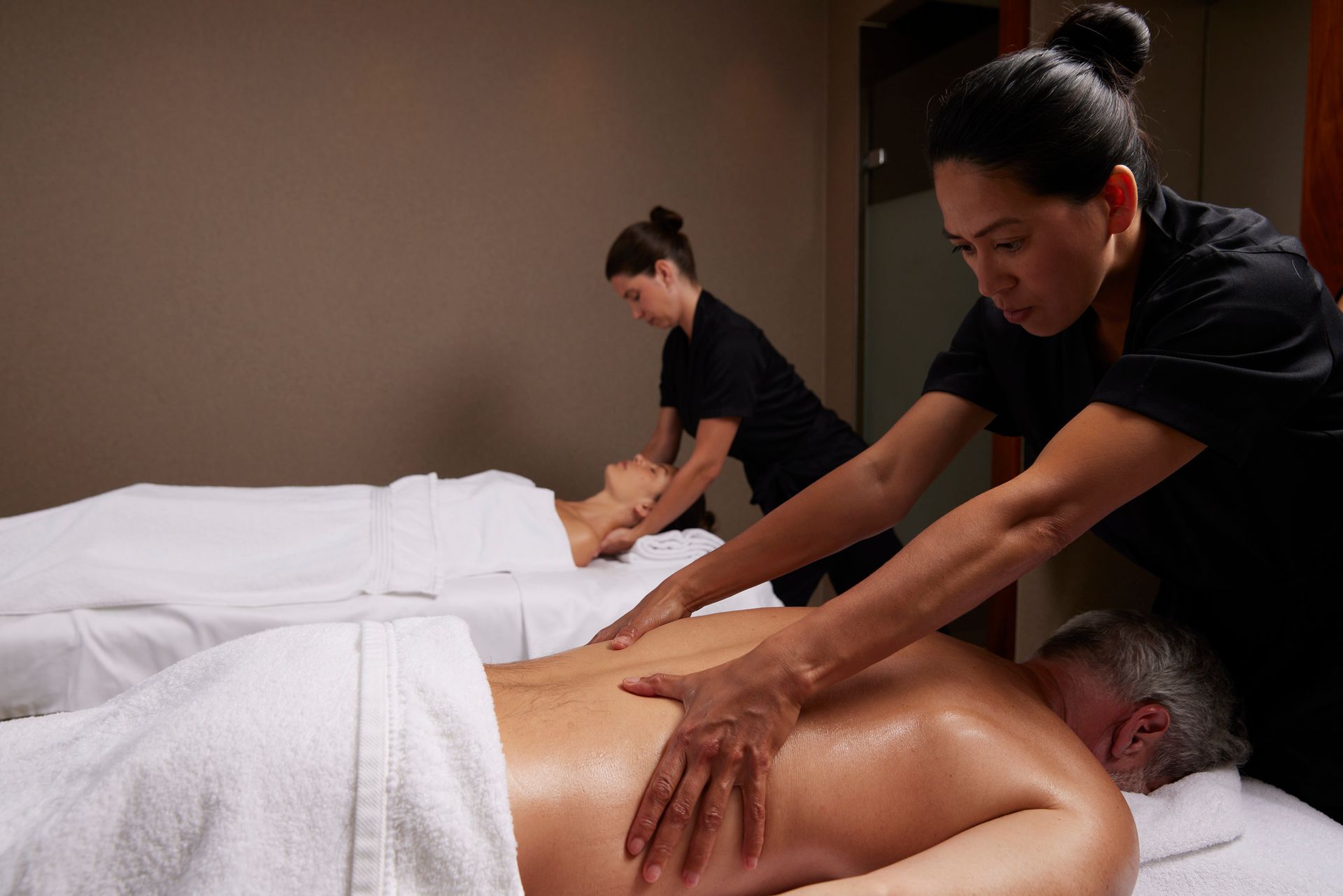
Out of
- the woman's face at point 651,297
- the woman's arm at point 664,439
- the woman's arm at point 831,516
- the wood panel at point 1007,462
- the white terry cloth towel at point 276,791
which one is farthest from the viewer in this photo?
the woman's arm at point 664,439

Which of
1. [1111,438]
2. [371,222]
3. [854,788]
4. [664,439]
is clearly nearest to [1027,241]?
[1111,438]

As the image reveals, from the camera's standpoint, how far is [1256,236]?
1.06m

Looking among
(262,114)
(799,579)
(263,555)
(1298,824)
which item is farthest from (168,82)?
(1298,824)

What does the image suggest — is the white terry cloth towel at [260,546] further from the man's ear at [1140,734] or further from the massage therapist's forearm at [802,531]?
the man's ear at [1140,734]

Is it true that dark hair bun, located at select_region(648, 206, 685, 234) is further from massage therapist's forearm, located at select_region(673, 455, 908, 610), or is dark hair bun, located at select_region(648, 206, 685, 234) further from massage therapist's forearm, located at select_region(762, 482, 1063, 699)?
massage therapist's forearm, located at select_region(762, 482, 1063, 699)

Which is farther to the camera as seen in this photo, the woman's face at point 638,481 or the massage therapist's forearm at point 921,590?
the woman's face at point 638,481

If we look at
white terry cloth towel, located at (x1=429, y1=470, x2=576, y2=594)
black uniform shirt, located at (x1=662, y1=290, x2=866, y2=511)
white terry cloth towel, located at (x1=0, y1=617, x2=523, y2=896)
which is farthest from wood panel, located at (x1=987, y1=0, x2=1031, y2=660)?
white terry cloth towel, located at (x1=0, y1=617, x2=523, y2=896)

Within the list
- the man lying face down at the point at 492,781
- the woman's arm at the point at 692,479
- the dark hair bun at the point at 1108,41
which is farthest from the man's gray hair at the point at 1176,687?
the woman's arm at the point at 692,479

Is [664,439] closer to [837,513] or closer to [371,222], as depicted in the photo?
[371,222]

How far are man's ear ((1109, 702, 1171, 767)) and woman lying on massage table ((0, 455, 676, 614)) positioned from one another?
4.36 feet

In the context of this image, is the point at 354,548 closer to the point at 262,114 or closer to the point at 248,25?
the point at 262,114

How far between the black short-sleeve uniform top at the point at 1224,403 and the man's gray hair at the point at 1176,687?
0.07 meters

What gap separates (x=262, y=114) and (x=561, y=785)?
2942mm

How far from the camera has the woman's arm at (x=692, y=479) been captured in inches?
95.7
